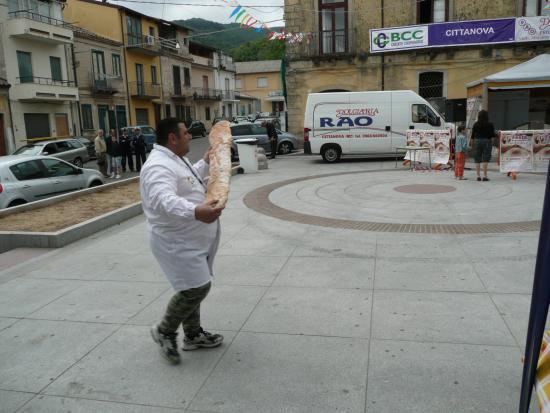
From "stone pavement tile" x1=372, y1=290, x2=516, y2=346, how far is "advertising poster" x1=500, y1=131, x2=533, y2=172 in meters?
8.67

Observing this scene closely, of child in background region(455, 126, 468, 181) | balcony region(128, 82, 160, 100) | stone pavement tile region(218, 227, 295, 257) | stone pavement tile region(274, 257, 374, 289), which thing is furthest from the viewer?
balcony region(128, 82, 160, 100)

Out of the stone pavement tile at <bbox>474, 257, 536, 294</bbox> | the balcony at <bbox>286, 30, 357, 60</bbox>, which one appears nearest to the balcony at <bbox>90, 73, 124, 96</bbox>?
the balcony at <bbox>286, 30, 357, 60</bbox>

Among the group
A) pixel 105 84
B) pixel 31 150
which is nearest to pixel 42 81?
pixel 105 84

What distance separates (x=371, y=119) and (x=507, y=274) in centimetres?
1266

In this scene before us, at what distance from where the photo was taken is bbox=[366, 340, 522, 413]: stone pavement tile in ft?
9.64

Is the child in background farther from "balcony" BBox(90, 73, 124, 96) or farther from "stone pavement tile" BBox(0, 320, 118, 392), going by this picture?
"balcony" BBox(90, 73, 124, 96)

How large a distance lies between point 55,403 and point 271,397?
143cm

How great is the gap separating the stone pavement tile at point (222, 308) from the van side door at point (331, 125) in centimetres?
1327

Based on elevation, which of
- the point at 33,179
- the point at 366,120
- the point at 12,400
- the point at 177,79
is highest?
the point at 177,79

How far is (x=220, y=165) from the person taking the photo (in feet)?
11.1

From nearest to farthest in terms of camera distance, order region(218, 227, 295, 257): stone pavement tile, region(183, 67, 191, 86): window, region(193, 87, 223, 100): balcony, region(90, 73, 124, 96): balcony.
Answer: region(218, 227, 295, 257): stone pavement tile → region(90, 73, 124, 96): balcony → region(183, 67, 191, 86): window → region(193, 87, 223, 100): balcony

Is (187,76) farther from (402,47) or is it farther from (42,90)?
(402,47)

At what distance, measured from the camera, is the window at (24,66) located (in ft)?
93.4

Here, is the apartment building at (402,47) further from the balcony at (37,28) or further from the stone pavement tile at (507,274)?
the stone pavement tile at (507,274)
